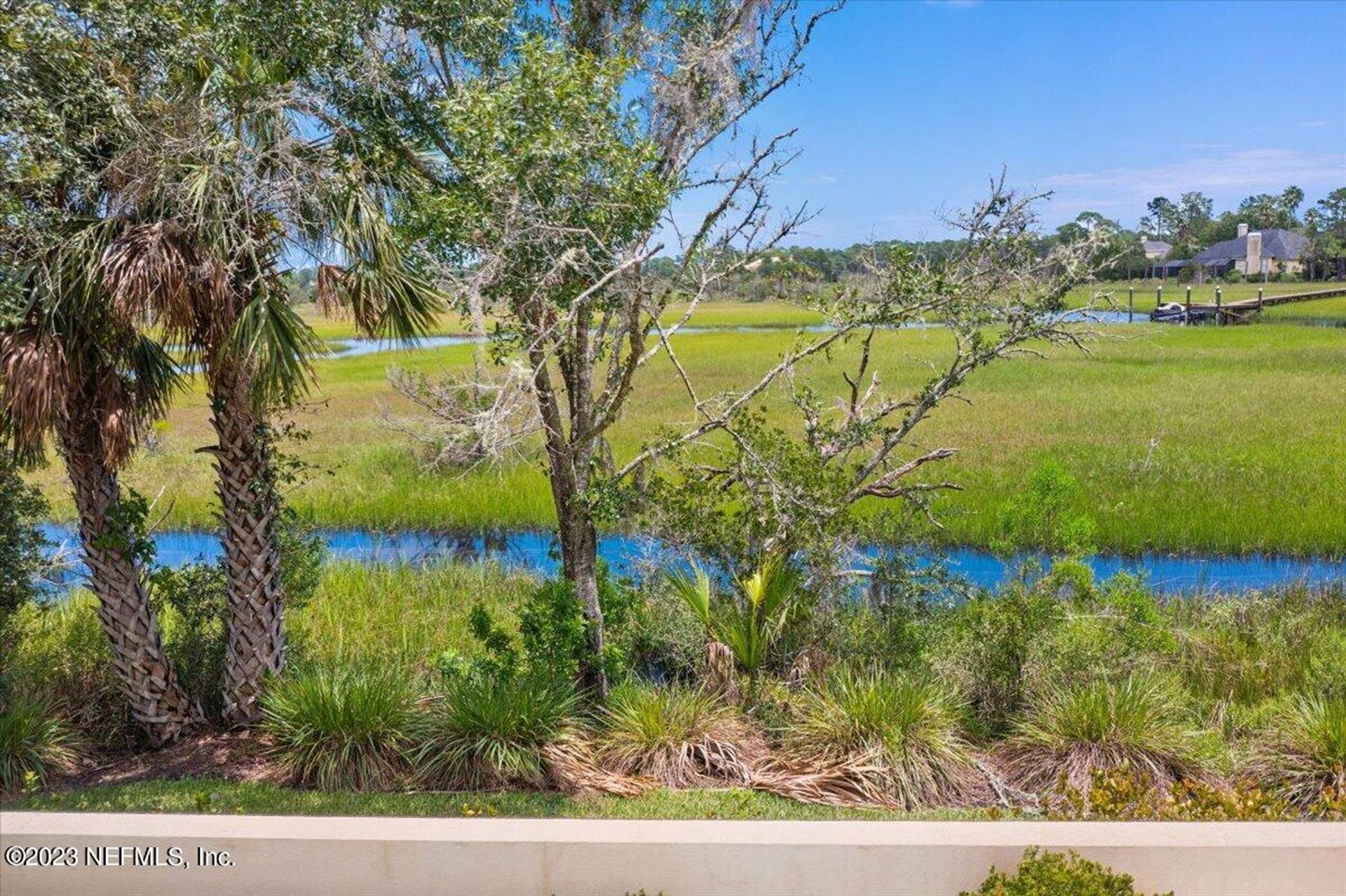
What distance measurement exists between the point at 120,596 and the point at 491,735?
3028 mm

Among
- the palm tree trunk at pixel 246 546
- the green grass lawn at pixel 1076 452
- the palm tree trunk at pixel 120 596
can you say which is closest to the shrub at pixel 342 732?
the palm tree trunk at pixel 246 546

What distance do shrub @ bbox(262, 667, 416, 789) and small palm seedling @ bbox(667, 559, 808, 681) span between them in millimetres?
2362

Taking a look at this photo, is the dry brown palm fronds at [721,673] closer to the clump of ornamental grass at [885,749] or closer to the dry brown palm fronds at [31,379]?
the clump of ornamental grass at [885,749]

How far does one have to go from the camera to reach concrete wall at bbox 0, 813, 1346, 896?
3.40 meters

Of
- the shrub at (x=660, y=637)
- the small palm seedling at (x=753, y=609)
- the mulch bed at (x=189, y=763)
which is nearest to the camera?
the mulch bed at (x=189, y=763)

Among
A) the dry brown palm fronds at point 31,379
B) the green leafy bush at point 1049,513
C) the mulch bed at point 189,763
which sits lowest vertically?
the mulch bed at point 189,763

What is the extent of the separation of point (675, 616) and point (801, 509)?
1.65 meters

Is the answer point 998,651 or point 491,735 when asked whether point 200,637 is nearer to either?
point 491,735

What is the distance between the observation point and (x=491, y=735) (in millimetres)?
6660

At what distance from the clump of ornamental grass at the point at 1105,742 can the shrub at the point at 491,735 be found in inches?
124

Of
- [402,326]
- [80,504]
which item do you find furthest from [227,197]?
[80,504]

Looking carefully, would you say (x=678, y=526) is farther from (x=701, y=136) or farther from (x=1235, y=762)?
(x=1235, y=762)

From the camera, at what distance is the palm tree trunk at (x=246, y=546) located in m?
7.45

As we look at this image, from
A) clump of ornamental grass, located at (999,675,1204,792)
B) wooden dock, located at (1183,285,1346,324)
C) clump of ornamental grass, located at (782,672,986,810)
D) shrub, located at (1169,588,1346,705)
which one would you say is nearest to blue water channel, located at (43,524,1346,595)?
shrub, located at (1169,588,1346,705)
